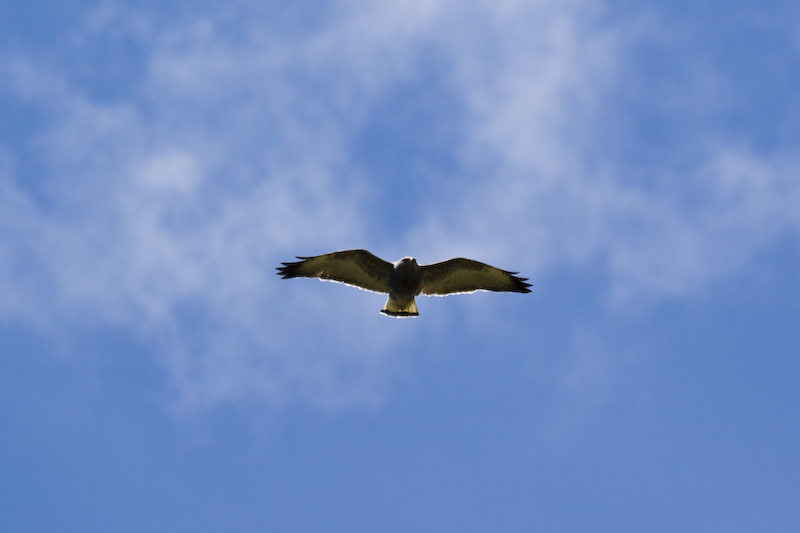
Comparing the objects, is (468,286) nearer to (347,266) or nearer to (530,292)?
(530,292)

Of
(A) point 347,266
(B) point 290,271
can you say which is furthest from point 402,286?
(B) point 290,271

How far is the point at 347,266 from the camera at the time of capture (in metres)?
20.1

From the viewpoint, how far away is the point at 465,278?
20.7 metres

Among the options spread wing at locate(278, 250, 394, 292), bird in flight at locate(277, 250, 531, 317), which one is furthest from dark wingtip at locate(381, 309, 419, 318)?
spread wing at locate(278, 250, 394, 292)

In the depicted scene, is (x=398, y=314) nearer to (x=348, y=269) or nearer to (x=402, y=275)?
(x=402, y=275)

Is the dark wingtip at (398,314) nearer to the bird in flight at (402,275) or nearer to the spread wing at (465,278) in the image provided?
the bird in flight at (402,275)

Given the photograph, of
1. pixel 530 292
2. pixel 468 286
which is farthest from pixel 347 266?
pixel 530 292

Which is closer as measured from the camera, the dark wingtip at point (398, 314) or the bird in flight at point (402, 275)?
the bird in flight at point (402, 275)

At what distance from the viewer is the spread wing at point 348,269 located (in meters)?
19.9

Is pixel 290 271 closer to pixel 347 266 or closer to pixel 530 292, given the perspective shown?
pixel 347 266

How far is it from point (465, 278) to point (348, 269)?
2.97 m

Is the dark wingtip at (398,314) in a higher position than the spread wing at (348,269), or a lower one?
lower

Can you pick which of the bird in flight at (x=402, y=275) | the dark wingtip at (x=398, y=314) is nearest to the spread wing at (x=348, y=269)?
the bird in flight at (x=402, y=275)

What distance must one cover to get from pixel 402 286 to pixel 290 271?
9.04 feet
